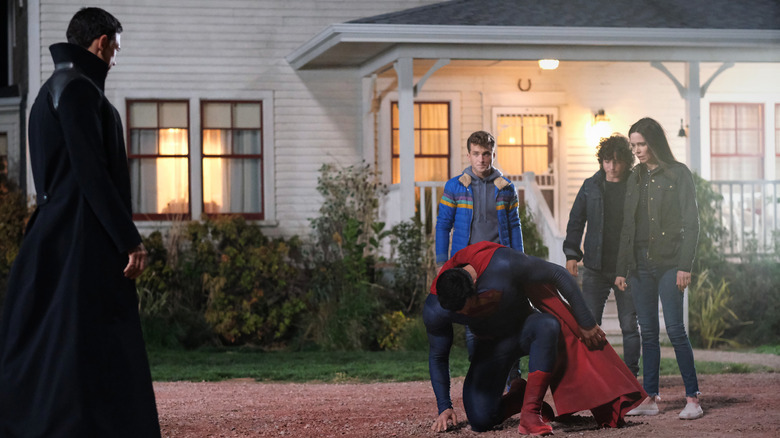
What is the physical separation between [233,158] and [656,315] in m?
9.38

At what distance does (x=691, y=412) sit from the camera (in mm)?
6445

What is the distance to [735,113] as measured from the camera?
16578 mm

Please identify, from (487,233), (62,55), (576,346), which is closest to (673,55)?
(487,233)

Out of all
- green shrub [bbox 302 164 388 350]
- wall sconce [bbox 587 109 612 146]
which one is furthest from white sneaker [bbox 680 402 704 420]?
wall sconce [bbox 587 109 612 146]

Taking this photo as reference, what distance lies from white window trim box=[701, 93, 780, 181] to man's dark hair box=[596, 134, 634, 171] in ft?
32.3

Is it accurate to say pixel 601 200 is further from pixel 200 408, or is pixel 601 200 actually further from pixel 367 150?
pixel 367 150

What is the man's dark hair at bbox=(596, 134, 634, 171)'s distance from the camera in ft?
23.2

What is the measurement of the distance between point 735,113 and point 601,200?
10455mm

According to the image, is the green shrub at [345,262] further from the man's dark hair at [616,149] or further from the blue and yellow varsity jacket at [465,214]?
the man's dark hair at [616,149]

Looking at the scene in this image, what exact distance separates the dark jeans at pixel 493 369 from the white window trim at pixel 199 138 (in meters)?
9.13

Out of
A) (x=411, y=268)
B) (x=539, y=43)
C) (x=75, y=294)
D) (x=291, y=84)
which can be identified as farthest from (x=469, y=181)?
(x=291, y=84)

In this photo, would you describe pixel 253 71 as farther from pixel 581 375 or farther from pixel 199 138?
pixel 581 375

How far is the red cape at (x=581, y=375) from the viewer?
5906mm

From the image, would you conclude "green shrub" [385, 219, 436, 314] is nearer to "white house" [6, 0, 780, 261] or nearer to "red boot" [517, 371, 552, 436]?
"white house" [6, 0, 780, 261]
